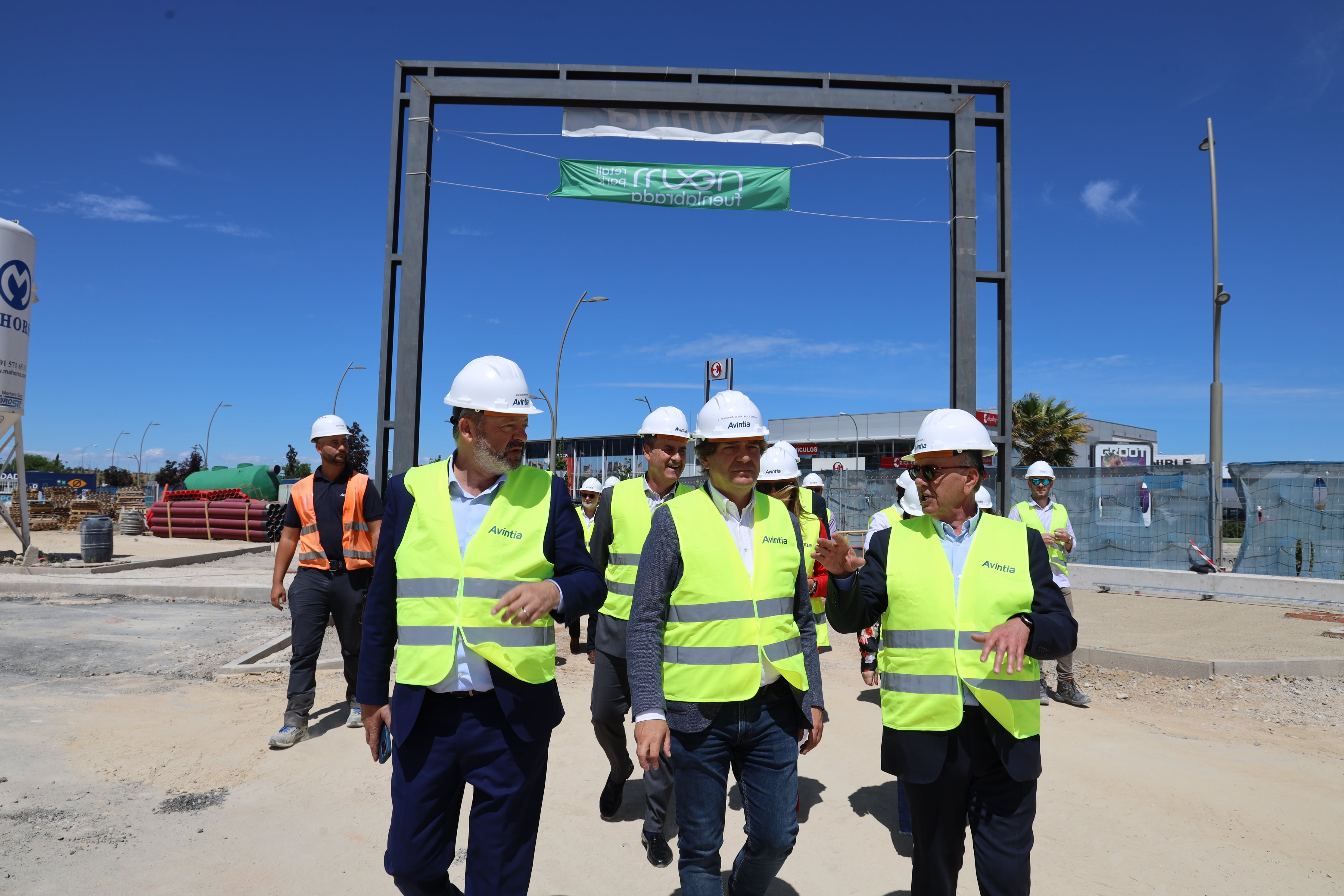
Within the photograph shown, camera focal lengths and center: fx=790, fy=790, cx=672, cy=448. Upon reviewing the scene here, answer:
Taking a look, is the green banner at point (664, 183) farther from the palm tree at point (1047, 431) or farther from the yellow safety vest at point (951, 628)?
the palm tree at point (1047, 431)

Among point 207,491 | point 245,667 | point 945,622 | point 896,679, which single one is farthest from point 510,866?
point 207,491

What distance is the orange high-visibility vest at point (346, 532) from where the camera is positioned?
223 inches

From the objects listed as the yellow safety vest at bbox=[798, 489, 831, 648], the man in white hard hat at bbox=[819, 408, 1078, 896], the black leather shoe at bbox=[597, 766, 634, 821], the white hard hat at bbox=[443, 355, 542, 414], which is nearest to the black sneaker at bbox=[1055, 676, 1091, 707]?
the yellow safety vest at bbox=[798, 489, 831, 648]

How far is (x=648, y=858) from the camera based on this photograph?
3.91 meters

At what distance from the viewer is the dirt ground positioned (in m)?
3.70

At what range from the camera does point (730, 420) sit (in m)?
3.05

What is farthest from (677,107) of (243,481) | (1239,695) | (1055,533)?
(243,481)

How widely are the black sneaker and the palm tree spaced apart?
28.2m

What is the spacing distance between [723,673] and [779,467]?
8.26ft

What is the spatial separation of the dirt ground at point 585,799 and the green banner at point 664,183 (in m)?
4.72

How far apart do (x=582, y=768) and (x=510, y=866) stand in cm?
269

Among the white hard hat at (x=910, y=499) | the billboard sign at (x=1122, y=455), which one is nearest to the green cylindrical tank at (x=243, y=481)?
the white hard hat at (x=910, y=499)

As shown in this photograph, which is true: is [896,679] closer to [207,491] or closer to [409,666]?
[409,666]

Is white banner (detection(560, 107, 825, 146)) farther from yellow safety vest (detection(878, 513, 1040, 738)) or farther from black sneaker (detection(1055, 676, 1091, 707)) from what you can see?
yellow safety vest (detection(878, 513, 1040, 738))
